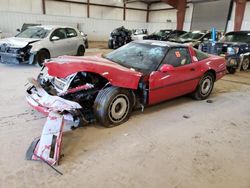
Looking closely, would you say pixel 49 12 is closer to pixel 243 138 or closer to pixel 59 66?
pixel 59 66

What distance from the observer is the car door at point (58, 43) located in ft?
25.2

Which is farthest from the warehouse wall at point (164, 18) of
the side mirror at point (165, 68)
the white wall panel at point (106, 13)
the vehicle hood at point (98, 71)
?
the vehicle hood at point (98, 71)

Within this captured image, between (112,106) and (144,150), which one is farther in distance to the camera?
Result: (112,106)

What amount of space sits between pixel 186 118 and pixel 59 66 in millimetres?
2250

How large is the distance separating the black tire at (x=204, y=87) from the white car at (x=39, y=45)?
5.10 metres

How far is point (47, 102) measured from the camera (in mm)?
2975

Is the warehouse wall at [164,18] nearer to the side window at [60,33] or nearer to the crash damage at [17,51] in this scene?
the side window at [60,33]

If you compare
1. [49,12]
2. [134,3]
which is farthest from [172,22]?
[49,12]

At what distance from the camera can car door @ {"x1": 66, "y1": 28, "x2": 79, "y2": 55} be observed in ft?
27.9

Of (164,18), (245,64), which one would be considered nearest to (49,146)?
(245,64)

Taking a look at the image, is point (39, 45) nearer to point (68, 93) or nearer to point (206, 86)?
point (68, 93)

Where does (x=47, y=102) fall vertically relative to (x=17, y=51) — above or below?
below

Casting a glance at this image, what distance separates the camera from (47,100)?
300 cm

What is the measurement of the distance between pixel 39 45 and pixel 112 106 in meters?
5.03
